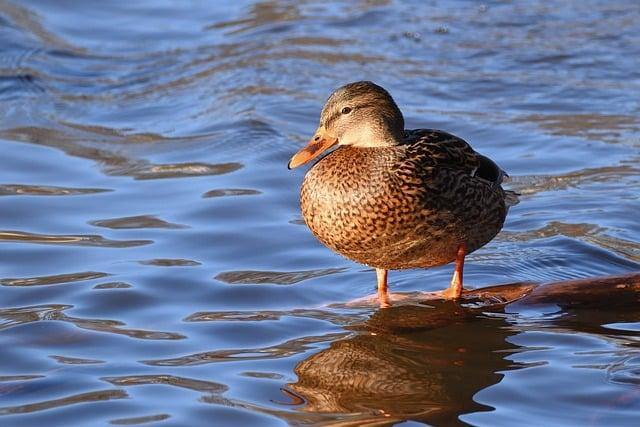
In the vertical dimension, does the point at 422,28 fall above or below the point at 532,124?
above

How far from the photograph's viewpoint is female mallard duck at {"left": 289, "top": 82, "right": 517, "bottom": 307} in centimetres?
597

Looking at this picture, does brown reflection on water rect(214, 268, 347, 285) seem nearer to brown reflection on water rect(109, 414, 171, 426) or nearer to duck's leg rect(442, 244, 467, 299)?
duck's leg rect(442, 244, 467, 299)

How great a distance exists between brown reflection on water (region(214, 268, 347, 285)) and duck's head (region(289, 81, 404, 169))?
802mm

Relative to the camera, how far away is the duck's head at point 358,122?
6273 millimetres

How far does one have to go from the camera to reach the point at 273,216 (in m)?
7.93

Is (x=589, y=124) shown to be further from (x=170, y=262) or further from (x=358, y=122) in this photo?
(x=170, y=262)

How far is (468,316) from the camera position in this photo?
621 cm

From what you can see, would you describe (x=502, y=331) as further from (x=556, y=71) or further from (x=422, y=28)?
(x=422, y=28)

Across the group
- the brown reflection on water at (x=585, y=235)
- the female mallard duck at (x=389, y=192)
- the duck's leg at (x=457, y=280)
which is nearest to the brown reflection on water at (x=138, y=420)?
the female mallard duck at (x=389, y=192)

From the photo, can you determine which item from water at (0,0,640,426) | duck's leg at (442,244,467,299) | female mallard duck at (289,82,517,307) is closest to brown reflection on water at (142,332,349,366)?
water at (0,0,640,426)

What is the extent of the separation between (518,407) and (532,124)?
5.30 m

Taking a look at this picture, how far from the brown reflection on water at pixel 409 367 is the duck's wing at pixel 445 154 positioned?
72cm

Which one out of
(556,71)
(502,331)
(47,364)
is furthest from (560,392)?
(556,71)

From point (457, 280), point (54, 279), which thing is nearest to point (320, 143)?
point (457, 280)
